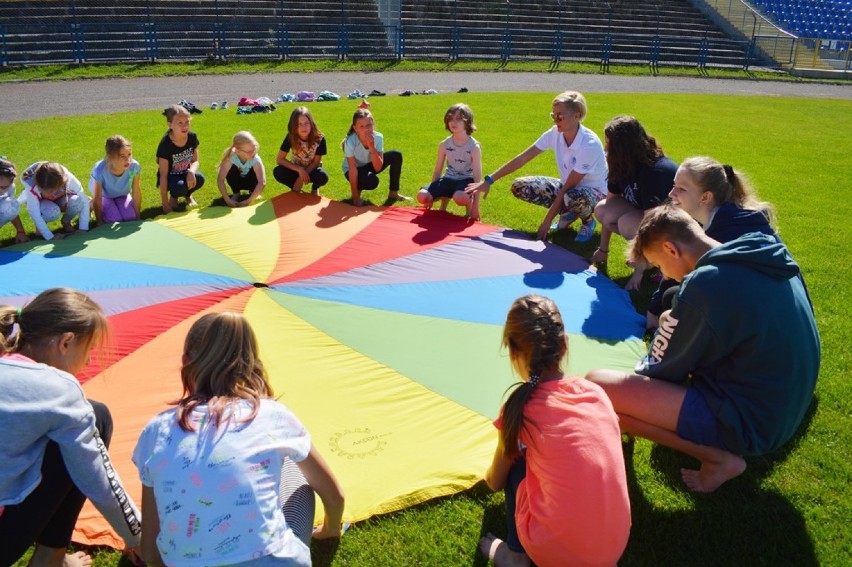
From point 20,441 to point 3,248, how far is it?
427cm

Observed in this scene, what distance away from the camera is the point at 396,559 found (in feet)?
9.73

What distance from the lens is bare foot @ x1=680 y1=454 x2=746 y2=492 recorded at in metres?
3.25

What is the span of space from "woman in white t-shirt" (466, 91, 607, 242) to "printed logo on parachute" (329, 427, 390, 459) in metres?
3.18

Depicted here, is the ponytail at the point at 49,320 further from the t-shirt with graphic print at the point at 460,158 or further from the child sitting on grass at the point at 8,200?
the t-shirt with graphic print at the point at 460,158

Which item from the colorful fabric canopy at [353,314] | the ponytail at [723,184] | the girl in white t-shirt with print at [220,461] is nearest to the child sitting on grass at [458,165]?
the colorful fabric canopy at [353,314]

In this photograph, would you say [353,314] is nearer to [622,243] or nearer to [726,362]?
[726,362]

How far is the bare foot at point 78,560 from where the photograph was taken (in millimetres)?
2850

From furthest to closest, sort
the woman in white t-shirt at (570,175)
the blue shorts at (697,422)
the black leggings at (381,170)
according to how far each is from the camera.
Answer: the black leggings at (381,170) → the woman in white t-shirt at (570,175) → the blue shorts at (697,422)

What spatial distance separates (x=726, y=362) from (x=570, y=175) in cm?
342

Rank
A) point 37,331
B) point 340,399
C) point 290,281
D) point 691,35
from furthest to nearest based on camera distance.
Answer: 1. point 691,35
2. point 290,281
3. point 340,399
4. point 37,331

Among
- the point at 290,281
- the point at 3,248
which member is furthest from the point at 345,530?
the point at 3,248

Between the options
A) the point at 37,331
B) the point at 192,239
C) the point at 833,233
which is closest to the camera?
the point at 37,331

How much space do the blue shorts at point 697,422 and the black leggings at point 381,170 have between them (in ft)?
16.2

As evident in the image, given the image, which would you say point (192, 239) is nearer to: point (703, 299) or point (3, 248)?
point (3, 248)
